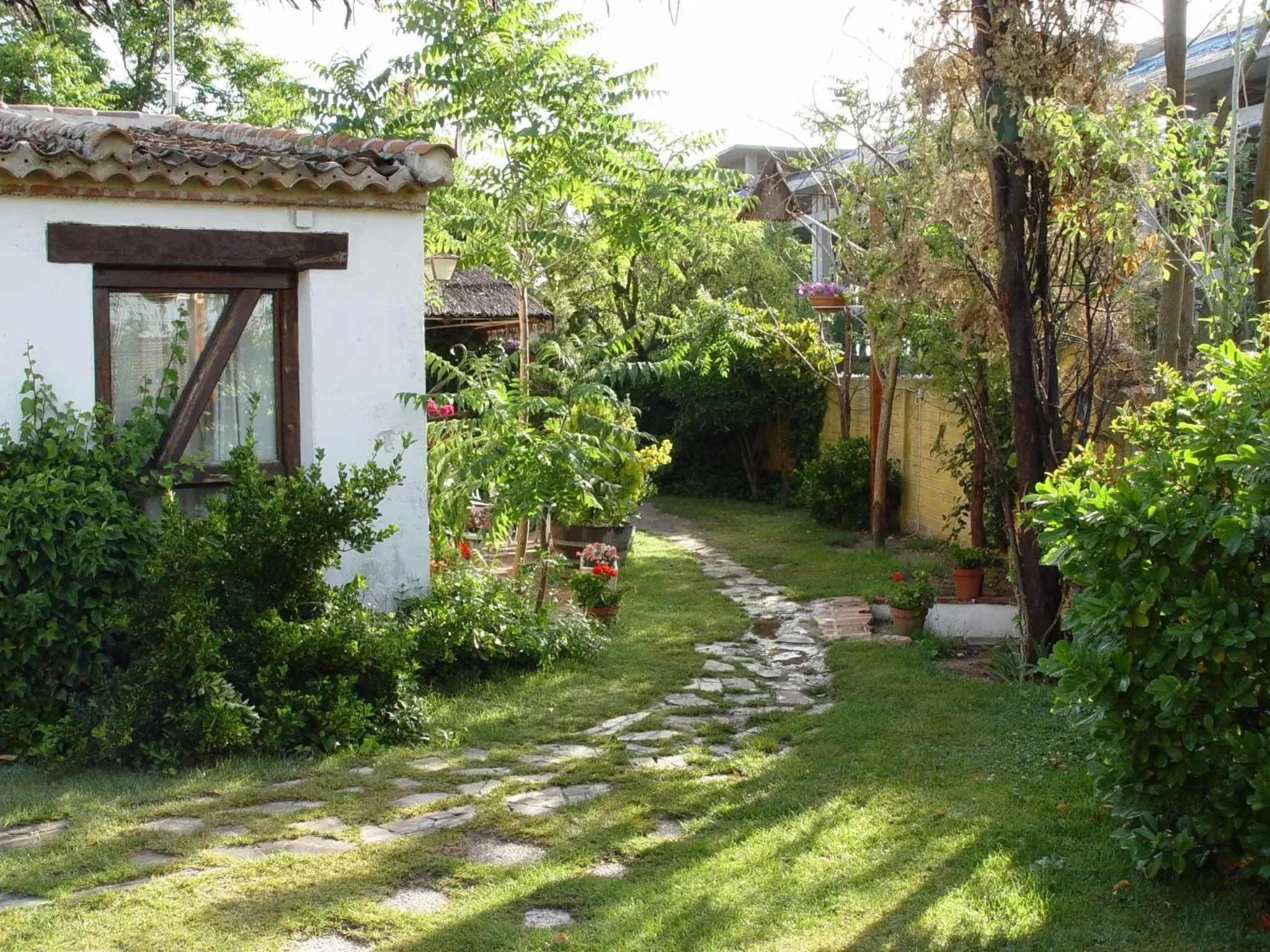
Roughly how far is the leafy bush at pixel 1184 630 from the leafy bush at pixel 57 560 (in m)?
4.60

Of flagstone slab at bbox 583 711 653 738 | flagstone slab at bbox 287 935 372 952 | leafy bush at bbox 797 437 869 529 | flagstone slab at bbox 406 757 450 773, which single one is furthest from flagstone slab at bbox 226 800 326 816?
leafy bush at bbox 797 437 869 529

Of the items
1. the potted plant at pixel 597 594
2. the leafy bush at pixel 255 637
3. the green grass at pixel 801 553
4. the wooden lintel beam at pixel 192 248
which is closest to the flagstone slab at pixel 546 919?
the leafy bush at pixel 255 637

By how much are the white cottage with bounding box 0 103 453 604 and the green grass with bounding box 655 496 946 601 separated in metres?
4.83

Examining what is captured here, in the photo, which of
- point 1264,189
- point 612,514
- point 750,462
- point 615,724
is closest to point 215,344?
point 615,724

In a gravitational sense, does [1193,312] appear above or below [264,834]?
above

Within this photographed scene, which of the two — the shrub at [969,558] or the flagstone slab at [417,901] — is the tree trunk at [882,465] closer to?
the shrub at [969,558]

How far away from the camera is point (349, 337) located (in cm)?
762

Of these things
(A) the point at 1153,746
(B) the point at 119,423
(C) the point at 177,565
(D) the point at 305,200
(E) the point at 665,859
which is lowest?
(E) the point at 665,859

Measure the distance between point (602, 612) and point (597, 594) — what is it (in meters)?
0.15

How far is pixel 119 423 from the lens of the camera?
7184 millimetres

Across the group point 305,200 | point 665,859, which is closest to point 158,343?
point 305,200

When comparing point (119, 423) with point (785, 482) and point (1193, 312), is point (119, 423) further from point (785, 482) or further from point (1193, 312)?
point (785, 482)

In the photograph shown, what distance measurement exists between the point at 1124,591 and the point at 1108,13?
14.4 feet

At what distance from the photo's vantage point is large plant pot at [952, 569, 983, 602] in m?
10.1
